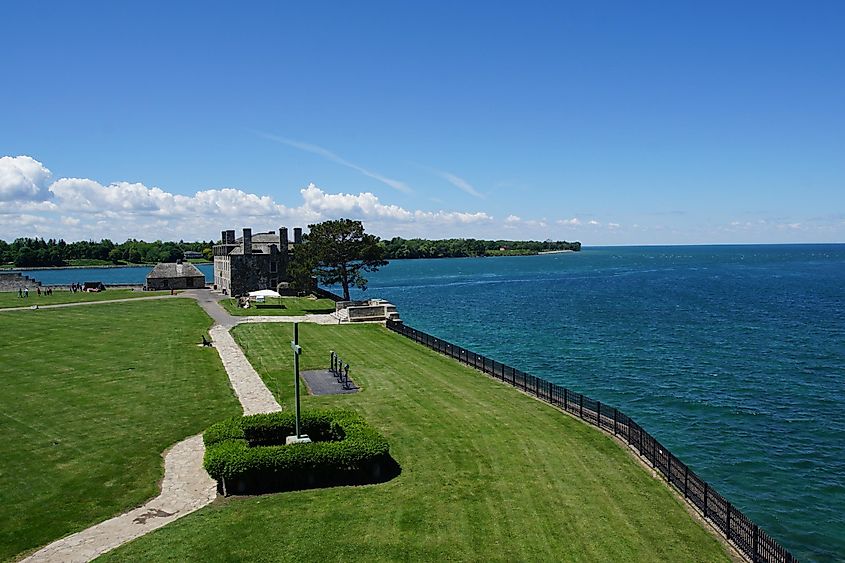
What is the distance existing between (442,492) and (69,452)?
38.1 feet

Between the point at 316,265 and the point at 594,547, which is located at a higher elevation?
the point at 316,265

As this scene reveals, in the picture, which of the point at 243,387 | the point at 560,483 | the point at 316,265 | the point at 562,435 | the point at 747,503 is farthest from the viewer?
the point at 316,265

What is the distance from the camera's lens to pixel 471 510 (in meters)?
16.1

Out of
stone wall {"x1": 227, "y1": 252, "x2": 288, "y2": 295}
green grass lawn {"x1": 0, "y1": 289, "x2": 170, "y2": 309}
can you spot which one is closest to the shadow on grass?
green grass lawn {"x1": 0, "y1": 289, "x2": 170, "y2": 309}

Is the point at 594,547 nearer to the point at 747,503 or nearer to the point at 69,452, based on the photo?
the point at 747,503

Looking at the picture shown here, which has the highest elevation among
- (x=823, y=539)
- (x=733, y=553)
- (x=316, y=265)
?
(x=316, y=265)

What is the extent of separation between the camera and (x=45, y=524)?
1492 cm

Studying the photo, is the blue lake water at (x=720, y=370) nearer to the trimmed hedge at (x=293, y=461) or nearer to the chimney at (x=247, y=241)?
the trimmed hedge at (x=293, y=461)

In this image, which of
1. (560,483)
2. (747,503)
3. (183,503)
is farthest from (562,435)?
(183,503)

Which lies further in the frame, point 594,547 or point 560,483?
point 560,483

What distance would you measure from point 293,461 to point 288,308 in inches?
1716

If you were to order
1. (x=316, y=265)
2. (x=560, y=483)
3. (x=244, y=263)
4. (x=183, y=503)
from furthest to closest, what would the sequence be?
(x=244, y=263) → (x=316, y=265) → (x=560, y=483) → (x=183, y=503)

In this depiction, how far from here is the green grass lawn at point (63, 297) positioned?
→ 62000mm

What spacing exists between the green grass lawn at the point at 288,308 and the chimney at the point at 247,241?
7.01m
